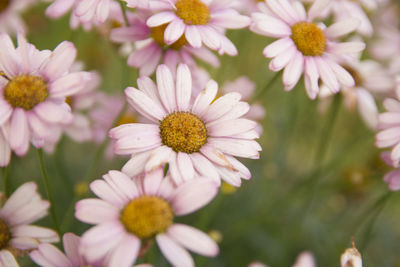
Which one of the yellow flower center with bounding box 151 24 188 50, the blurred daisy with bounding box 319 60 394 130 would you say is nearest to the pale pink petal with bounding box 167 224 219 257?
the yellow flower center with bounding box 151 24 188 50

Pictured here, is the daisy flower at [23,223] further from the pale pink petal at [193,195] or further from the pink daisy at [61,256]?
the pale pink petal at [193,195]

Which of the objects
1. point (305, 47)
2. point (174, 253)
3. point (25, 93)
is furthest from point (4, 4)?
point (174, 253)

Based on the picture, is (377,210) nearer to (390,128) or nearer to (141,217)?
(390,128)

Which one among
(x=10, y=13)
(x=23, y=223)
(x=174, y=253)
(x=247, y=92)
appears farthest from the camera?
(x=10, y=13)

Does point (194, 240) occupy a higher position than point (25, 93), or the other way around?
point (25, 93)

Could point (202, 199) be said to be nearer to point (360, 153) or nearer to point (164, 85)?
point (164, 85)

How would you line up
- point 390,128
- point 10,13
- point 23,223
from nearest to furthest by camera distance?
point 23,223, point 390,128, point 10,13

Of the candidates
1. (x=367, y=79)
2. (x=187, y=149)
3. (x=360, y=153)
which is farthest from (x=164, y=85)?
(x=360, y=153)

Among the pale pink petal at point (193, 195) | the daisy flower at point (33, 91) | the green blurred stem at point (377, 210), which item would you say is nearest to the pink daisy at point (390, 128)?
the green blurred stem at point (377, 210)

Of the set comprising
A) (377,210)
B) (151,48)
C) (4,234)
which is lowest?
(377,210)
